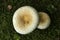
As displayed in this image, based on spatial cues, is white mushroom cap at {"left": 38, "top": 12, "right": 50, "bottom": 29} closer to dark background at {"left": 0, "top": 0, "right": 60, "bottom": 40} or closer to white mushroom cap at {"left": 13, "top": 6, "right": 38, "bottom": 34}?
dark background at {"left": 0, "top": 0, "right": 60, "bottom": 40}

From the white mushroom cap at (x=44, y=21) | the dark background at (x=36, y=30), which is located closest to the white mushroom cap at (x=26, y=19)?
the white mushroom cap at (x=44, y=21)

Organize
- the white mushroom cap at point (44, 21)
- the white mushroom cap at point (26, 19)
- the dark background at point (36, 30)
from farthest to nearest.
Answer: the dark background at point (36, 30)
the white mushroom cap at point (44, 21)
the white mushroom cap at point (26, 19)

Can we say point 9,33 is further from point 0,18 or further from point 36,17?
point 36,17

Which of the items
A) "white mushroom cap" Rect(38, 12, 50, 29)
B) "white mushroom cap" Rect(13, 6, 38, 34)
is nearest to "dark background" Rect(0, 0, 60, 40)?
"white mushroom cap" Rect(38, 12, 50, 29)

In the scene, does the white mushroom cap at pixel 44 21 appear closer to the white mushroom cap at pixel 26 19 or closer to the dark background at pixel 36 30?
the dark background at pixel 36 30

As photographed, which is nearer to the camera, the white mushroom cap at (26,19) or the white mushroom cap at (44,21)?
the white mushroom cap at (26,19)

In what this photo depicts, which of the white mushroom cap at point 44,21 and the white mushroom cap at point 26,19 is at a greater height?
the white mushroom cap at point 26,19

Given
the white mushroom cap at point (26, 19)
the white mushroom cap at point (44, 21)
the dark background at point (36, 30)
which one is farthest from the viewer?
the dark background at point (36, 30)
